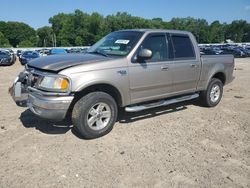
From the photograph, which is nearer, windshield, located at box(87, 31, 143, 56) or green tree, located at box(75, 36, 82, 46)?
windshield, located at box(87, 31, 143, 56)

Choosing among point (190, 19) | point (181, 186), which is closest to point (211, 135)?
point (181, 186)

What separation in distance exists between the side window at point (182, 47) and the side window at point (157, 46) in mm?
307

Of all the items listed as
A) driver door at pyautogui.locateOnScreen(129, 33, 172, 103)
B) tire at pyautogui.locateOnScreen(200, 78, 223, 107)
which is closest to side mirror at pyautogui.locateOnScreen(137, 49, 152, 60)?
driver door at pyautogui.locateOnScreen(129, 33, 172, 103)

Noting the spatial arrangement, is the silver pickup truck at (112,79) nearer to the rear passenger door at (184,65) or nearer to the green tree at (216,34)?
the rear passenger door at (184,65)

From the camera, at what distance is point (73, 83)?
14.4 ft

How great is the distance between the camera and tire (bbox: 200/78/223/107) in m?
7.00

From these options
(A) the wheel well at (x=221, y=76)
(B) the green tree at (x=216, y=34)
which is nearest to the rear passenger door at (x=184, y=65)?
(A) the wheel well at (x=221, y=76)

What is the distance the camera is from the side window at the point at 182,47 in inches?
237

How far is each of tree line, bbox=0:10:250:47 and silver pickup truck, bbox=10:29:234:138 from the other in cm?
9628

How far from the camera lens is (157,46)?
5.68 metres

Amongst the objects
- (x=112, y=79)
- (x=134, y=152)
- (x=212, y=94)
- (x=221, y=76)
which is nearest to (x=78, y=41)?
(x=221, y=76)

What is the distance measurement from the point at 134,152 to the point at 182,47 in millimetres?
2960

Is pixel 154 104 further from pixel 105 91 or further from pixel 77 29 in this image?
pixel 77 29

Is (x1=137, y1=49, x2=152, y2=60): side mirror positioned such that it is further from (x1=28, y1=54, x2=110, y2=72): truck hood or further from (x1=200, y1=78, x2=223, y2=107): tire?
(x1=200, y1=78, x2=223, y2=107): tire
